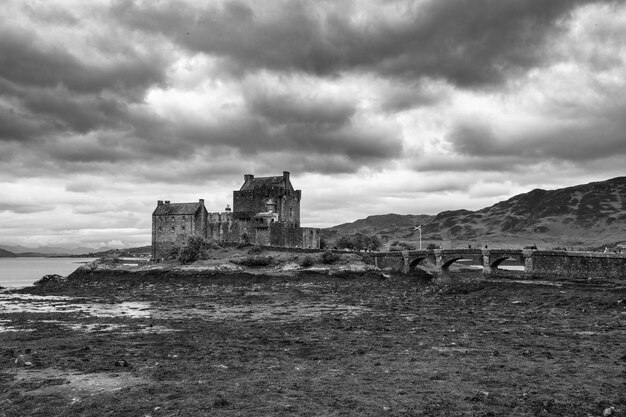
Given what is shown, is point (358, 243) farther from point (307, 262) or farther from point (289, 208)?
point (307, 262)

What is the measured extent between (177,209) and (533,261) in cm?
7044

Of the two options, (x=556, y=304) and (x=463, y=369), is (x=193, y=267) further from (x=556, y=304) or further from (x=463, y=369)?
(x=463, y=369)

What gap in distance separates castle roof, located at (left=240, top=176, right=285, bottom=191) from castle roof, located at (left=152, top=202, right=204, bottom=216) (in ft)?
34.3

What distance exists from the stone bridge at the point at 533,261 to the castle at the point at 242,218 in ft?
73.2

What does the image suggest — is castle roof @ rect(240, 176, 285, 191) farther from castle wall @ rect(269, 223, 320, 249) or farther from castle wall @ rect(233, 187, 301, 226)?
castle wall @ rect(269, 223, 320, 249)

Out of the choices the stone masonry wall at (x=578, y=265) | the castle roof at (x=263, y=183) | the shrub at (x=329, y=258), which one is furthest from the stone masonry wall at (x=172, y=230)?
the stone masonry wall at (x=578, y=265)

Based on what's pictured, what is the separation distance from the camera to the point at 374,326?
26688 mm

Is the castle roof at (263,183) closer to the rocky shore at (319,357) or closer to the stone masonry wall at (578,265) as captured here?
the stone masonry wall at (578,265)

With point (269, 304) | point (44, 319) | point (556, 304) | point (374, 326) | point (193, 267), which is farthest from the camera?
point (193, 267)

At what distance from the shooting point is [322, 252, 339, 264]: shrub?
251 ft

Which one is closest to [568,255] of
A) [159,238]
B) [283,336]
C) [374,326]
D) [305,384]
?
[374,326]

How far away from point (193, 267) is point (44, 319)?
149 feet

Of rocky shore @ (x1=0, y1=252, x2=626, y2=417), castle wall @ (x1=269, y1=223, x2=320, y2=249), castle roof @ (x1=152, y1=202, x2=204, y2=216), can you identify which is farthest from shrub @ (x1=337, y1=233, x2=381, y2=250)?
rocky shore @ (x1=0, y1=252, x2=626, y2=417)

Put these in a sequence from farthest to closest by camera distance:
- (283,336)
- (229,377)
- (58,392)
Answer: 1. (283,336)
2. (229,377)
3. (58,392)
